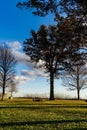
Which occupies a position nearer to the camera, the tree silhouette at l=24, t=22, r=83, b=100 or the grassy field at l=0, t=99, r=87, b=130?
the grassy field at l=0, t=99, r=87, b=130

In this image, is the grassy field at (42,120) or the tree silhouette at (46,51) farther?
the tree silhouette at (46,51)

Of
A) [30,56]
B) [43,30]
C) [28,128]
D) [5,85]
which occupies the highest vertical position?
[43,30]

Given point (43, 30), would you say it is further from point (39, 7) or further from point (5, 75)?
point (39, 7)

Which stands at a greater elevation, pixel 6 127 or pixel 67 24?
pixel 67 24

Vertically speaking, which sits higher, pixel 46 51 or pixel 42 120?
pixel 46 51

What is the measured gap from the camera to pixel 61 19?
26.8m

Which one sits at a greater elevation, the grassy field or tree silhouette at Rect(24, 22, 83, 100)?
tree silhouette at Rect(24, 22, 83, 100)

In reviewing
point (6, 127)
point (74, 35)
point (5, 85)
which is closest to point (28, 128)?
point (6, 127)

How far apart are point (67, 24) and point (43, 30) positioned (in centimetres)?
3756

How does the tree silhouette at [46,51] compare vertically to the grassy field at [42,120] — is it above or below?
above

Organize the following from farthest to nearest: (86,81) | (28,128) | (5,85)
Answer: (86,81) → (5,85) → (28,128)

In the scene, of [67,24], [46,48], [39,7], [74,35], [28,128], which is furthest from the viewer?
[46,48]

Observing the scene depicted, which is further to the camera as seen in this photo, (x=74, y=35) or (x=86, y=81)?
(x=86, y=81)

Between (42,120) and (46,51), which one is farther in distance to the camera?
(46,51)
